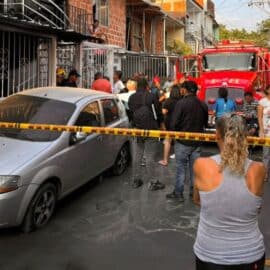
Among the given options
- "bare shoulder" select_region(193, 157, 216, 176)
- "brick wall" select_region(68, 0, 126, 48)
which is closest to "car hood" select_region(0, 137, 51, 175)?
"bare shoulder" select_region(193, 157, 216, 176)

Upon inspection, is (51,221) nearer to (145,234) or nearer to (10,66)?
(145,234)

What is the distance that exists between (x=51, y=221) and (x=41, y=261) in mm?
1242

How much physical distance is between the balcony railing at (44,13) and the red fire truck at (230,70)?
13.0ft

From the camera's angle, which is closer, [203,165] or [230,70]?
[203,165]

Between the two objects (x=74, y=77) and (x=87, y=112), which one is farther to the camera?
(x=74, y=77)

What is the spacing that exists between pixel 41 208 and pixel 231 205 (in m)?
3.58

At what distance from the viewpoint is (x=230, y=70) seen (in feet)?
45.9

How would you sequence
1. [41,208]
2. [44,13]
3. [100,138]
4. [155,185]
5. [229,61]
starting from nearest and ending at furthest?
1. [41,208]
2. [100,138]
3. [155,185]
4. [44,13]
5. [229,61]

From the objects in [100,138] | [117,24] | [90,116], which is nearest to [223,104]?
[100,138]

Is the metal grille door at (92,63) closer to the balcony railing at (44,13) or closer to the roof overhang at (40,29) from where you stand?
the balcony railing at (44,13)

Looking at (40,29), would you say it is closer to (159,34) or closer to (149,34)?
(149,34)

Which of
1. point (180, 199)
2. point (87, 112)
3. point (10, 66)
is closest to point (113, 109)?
point (87, 112)

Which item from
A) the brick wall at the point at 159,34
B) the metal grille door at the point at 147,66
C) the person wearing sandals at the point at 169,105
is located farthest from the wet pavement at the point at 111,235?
the brick wall at the point at 159,34

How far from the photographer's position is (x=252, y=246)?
2.81 m
